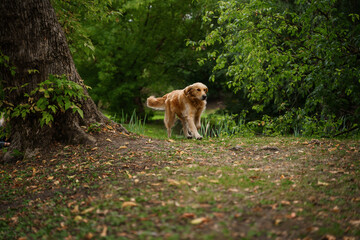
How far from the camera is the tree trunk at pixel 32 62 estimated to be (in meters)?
5.07

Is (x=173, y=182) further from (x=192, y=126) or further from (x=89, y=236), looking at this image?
(x=192, y=126)

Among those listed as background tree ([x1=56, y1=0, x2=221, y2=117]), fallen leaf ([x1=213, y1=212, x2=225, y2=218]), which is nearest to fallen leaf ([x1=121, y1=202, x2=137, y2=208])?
fallen leaf ([x1=213, y1=212, x2=225, y2=218])

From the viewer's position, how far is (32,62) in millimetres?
5121

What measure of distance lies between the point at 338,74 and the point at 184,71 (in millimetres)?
11574

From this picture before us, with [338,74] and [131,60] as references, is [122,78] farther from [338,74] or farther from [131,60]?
[338,74]

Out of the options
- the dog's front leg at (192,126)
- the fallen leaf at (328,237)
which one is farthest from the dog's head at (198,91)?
the fallen leaf at (328,237)

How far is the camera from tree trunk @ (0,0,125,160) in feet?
16.6

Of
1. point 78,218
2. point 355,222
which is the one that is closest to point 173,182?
point 78,218

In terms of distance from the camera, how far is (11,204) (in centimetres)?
380

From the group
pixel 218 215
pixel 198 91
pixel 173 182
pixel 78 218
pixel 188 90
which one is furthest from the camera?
pixel 188 90

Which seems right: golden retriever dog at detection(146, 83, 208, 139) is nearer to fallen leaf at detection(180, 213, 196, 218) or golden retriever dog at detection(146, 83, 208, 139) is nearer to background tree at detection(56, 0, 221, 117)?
fallen leaf at detection(180, 213, 196, 218)

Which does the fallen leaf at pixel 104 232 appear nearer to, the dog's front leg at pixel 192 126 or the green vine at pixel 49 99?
the green vine at pixel 49 99

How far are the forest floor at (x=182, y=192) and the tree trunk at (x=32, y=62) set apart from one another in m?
0.32

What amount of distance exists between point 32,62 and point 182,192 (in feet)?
11.7
